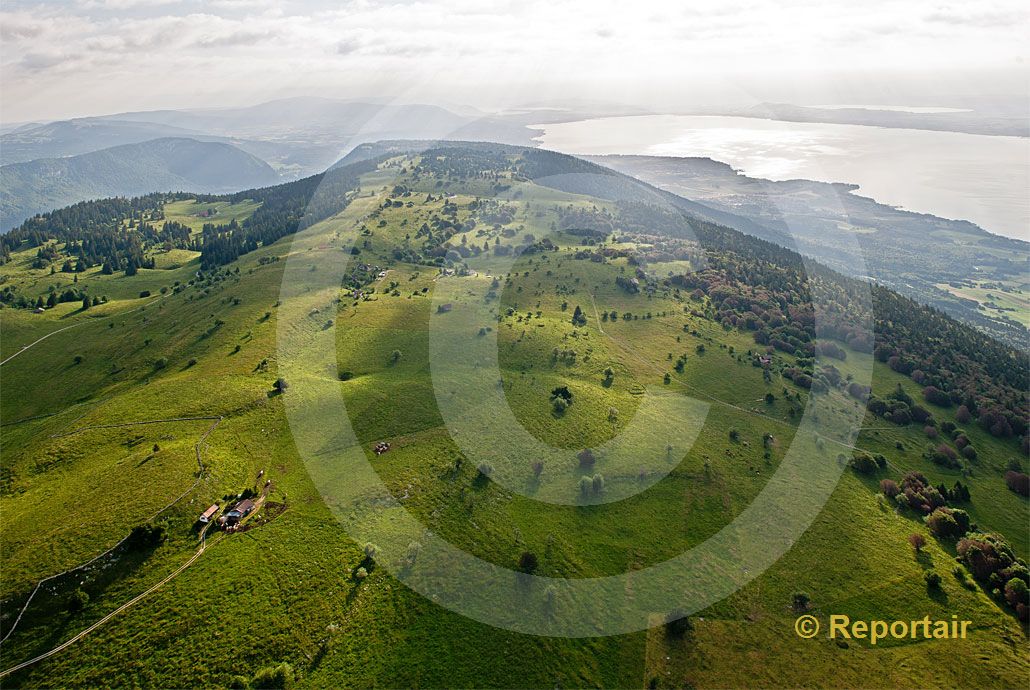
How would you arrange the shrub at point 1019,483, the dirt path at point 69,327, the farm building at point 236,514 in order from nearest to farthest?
the farm building at point 236,514, the shrub at point 1019,483, the dirt path at point 69,327

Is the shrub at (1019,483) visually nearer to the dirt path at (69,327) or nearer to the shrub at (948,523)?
the shrub at (948,523)

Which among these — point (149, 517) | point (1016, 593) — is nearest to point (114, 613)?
point (149, 517)

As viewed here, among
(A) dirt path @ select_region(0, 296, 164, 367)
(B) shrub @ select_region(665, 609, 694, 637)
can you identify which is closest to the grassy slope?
(B) shrub @ select_region(665, 609, 694, 637)

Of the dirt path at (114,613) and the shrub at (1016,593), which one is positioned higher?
the dirt path at (114,613)

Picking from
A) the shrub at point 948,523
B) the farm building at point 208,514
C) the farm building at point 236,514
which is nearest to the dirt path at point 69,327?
the farm building at point 208,514

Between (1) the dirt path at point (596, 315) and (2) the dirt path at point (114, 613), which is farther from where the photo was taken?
(1) the dirt path at point (596, 315)

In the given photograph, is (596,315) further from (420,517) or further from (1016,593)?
(1016,593)

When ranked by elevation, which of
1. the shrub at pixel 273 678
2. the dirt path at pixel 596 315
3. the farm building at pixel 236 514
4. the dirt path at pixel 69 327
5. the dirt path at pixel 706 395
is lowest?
the dirt path at pixel 69 327

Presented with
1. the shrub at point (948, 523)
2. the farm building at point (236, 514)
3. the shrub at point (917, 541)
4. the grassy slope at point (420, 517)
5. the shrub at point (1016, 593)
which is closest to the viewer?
the grassy slope at point (420, 517)
